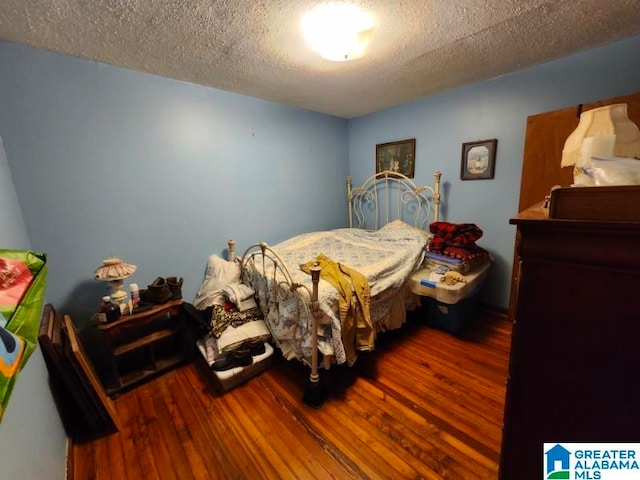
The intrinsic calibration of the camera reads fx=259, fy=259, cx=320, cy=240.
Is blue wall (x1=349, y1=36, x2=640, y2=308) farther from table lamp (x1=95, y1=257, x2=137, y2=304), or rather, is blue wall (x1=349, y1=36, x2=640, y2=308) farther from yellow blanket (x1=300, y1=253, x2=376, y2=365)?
table lamp (x1=95, y1=257, x2=137, y2=304)

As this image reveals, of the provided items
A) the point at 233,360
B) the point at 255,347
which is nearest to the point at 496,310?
the point at 255,347

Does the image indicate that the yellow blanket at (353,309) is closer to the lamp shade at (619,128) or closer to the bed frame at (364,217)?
the bed frame at (364,217)

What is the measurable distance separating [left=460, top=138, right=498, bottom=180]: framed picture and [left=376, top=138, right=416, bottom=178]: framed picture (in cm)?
56

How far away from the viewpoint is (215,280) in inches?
91.1

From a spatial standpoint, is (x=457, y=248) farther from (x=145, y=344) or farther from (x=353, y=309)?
(x=145, y=344)

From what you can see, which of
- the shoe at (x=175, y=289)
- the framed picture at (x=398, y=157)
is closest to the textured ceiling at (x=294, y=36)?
the framed picture at (x=398, y=157)

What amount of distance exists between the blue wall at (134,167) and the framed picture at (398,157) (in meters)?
1.10

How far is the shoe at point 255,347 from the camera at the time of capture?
1952mm

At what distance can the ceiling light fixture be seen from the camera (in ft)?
4.58

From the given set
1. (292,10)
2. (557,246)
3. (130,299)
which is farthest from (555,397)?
(130,299)

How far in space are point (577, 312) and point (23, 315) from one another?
Answer: 1220 mm

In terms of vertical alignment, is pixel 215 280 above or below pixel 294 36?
below

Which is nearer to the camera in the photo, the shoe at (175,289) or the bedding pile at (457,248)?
the shoe at (175,289)

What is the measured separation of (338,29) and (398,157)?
191 centimetres
